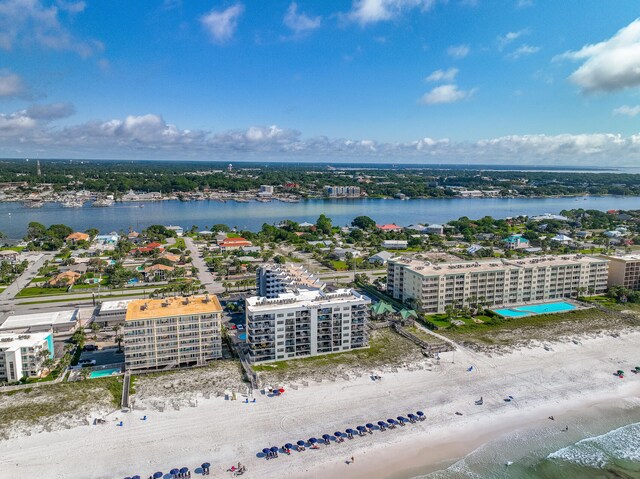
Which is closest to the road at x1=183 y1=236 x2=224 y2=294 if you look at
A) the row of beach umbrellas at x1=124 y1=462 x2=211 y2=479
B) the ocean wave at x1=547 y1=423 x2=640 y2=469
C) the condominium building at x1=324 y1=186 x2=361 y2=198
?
the row of beach umbrellas at x1=124 y1=462 x2=211 y2=479

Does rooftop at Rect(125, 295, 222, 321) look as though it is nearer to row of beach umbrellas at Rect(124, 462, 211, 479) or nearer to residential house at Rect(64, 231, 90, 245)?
row of beach umbrellas at Rect(124, 462, 211, 479)

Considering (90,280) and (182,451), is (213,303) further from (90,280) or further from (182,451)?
(90,280)

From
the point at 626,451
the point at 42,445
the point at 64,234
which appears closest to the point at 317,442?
the point at 42,445

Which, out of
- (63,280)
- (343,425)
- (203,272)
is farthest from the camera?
(203,272)

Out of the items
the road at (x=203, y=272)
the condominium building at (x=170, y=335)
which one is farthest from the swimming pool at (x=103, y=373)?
the road at (x=203, y=272)

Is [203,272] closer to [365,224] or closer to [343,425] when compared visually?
[343,425]

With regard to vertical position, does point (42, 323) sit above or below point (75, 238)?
below

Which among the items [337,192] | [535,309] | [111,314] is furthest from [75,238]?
[337,192]

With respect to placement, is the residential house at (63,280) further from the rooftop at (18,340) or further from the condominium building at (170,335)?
the condominium building at (170,335)
